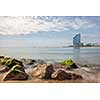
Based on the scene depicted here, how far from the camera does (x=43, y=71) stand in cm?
245

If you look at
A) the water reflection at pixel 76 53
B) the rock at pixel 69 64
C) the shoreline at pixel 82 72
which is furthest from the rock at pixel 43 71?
the water reflection at pixel 76 53

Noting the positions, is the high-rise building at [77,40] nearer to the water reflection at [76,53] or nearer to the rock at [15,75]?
the water reflection at [76,53]

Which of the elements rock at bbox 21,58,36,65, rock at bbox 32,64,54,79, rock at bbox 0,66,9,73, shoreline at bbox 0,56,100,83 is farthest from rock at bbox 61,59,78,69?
A: rock at bbox 0,66,9,73

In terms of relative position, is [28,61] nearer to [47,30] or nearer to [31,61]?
[31,61]

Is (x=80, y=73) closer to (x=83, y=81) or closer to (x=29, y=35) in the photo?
(x=83, y=81)

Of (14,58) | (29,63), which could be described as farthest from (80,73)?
(14,58)

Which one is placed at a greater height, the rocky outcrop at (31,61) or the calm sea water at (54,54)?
the calm sea water at (54,54)

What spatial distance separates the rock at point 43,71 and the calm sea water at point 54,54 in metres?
0.08

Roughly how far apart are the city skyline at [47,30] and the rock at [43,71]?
0.76ft

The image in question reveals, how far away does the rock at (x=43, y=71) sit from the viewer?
2445 millimetres

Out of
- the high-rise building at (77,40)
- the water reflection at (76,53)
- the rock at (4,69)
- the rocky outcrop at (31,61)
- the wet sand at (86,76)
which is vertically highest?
the high-rise building at (77,40)
